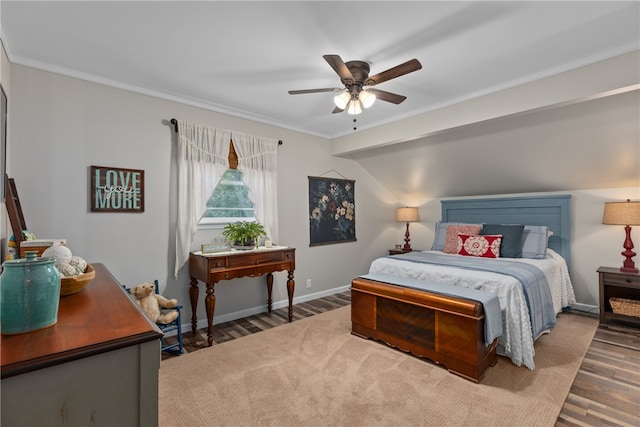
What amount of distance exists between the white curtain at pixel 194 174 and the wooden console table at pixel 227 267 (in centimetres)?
25

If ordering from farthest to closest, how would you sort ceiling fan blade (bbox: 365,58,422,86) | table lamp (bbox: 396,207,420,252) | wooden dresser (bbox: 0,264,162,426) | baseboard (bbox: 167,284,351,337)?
1. table lamp (bbox: 396,207,420,252)
2. baseboard (bbox: 167,284,351,337)
3. ceiling fan blade (bbox: 365,58,422,86)
4. wooden dresser (bbox: 0,264,162,426)

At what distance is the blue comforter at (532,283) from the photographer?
2689 millimetres

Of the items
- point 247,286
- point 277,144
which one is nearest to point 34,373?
point 247,286

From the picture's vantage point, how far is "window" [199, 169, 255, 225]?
3.54 meters

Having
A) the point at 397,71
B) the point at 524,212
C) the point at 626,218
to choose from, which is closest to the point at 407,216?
the point at 524,212

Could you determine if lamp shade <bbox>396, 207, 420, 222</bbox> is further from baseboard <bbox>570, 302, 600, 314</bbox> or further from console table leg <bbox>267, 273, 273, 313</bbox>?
console table leg <bbox>267, 273, 273, 313</bbox>

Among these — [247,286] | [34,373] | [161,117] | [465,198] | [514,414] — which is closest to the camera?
[34,373]

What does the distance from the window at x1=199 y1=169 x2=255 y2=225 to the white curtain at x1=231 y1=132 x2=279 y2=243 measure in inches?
3.3

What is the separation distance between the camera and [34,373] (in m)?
0.76

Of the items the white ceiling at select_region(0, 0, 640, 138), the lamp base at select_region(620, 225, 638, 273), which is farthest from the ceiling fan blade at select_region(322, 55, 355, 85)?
the lamp base at select_region(620, 225, 638, 273)

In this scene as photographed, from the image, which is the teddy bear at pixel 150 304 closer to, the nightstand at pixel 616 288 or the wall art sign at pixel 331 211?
the wall art sign at pixel 331 211

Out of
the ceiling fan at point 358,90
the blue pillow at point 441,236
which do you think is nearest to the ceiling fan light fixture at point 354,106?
the ceiling fan at point 358,90

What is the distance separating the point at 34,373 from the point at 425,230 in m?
5.37

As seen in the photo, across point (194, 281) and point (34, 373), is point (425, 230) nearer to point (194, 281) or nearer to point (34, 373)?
point (194, 281)
